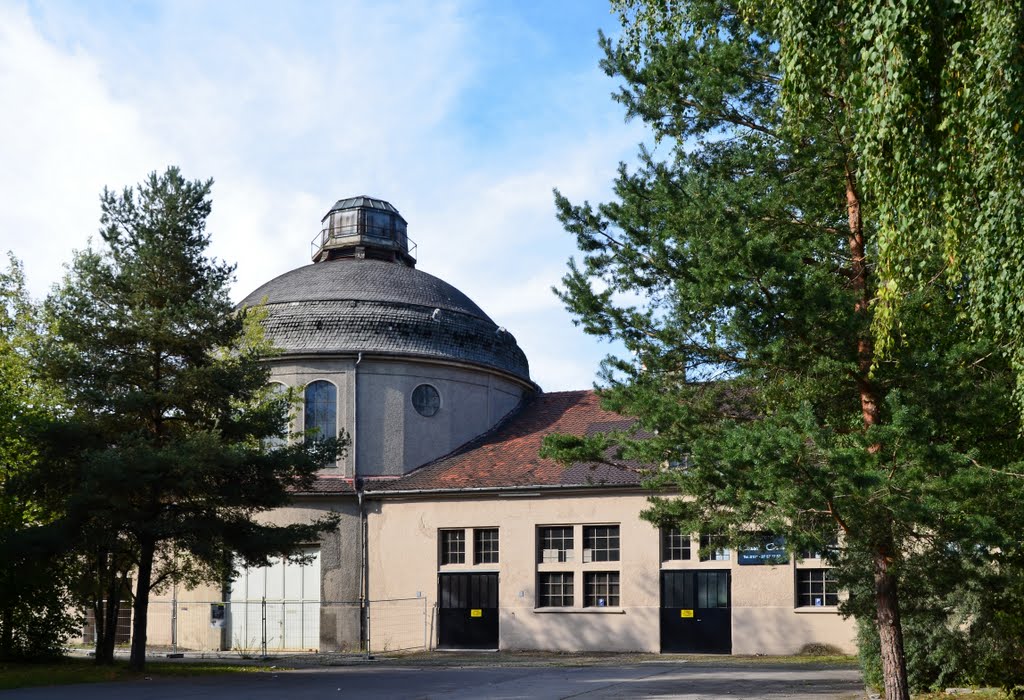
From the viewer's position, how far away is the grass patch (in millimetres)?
19969

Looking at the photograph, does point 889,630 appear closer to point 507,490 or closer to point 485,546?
point 507,490

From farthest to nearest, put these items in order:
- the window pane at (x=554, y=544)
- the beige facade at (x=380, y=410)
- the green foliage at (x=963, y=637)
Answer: the beige facade at (x=380, y=410) → the window pane at (x=554, y=544) → the green foliage at (x=963, y=637)

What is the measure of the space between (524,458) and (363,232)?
11221 mm

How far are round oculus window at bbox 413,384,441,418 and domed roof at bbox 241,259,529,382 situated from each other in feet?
3.55

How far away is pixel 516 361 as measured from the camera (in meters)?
37.0

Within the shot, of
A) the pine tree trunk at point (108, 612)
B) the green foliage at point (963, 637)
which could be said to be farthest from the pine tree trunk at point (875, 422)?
the pine tree trunk at point (108, 612)

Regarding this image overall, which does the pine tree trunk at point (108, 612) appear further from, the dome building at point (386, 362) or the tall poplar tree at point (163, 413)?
the dome building at point (386, 362)

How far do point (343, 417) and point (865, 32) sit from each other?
2469cm

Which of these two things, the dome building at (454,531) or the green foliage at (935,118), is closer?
the green foliage at (935,118)

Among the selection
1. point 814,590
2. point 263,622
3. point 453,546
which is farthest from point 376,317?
point 814,590

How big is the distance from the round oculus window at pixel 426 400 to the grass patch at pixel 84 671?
10493 mm

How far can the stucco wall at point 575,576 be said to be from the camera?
90.2 feet

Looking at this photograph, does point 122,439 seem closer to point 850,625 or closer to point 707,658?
point 707,658

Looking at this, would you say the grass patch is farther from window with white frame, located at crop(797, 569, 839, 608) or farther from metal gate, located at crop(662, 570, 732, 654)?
window with white frame, located at crop(797, 569, 839, 608)
